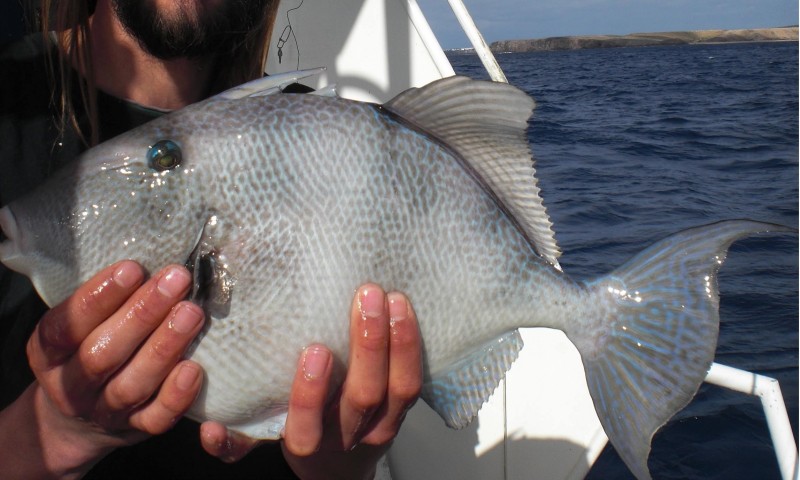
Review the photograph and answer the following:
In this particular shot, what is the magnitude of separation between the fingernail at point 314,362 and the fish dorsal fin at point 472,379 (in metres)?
0.31

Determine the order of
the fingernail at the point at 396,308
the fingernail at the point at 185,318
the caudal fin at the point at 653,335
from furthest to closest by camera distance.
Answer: the caudal fin at the point at 653,335, the fingernail at the point at 396,308, the fingernail at the point at 185,318

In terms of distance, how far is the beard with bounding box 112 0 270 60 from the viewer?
5.94ft

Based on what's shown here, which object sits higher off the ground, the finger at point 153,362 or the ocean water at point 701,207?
the finger at point 153,362

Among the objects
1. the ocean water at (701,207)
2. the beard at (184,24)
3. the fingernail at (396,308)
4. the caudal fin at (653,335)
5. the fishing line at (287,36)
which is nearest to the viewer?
the fingernail at (396,308)

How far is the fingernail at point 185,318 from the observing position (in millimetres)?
1218

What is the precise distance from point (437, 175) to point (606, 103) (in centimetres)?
1902

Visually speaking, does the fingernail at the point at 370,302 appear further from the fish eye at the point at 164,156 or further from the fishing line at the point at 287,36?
the fishing line at the point at 287,36

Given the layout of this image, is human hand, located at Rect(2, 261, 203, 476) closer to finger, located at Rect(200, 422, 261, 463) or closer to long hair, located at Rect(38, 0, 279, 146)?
finger, located at Rect(200, 422, 261, 463)

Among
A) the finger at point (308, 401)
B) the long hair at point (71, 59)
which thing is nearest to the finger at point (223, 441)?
the finger at point (308, 401)

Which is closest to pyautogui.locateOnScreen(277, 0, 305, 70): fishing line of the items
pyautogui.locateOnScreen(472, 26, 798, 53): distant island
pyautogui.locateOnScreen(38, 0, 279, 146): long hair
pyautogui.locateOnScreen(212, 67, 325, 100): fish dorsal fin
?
pyautogui.locateOnScreen(38, 0, 279, 146): long hair

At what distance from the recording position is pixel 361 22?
3045 millimetres

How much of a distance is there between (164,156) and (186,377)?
1.34ft

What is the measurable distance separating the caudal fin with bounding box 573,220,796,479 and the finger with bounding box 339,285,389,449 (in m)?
0.44

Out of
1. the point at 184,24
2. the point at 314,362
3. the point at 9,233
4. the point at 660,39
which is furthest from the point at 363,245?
the point at 660,39
